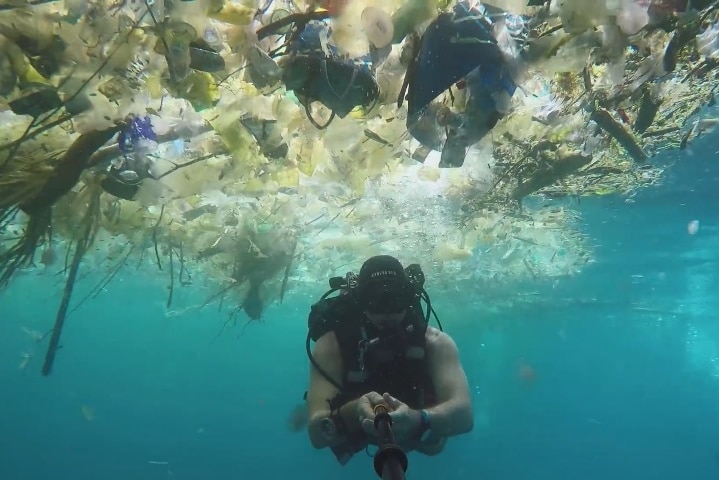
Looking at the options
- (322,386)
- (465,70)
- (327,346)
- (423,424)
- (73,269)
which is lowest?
(73,269)

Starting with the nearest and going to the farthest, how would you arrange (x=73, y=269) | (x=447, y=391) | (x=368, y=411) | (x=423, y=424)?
(x=368, y=411)
(x=423, y=424)
(x=447, y=391)
(x=73, y=269)

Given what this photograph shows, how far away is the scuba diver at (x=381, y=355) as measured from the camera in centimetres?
388

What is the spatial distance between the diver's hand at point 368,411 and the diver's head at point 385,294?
1.16 meters

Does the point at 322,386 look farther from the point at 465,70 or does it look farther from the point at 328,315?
the point at 465,70

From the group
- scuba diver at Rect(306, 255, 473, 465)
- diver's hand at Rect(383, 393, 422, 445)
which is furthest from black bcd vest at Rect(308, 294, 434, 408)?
diver's hand at Rect(383, 393, 422, 445)

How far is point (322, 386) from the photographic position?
13.2ft

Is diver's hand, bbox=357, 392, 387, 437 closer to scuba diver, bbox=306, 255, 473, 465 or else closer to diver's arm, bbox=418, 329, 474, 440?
diver's arm, bbox=418, 329, 474, 440

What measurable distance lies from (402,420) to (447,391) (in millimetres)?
1150

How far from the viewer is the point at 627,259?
1955 centimetres

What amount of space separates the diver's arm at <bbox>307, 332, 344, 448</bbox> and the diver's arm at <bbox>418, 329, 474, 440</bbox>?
33.8 inches

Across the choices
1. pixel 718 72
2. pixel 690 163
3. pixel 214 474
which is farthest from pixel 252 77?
pixel 214 474

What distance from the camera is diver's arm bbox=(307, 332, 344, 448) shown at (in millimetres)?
3652

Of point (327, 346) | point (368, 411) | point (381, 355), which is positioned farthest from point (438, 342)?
point (368, 411)

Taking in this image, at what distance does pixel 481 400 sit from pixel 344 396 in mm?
147605
